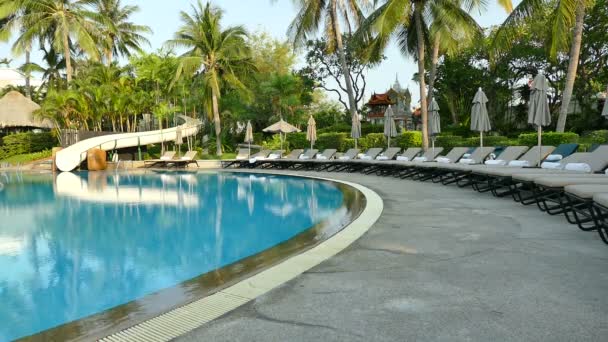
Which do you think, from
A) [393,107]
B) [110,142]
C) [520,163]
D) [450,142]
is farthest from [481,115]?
[393,107]

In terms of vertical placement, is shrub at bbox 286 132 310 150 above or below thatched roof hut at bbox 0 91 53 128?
below

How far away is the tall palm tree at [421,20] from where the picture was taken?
1927cm

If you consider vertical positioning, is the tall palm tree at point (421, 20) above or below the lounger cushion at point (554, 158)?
above

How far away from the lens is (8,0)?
29406 millimetres

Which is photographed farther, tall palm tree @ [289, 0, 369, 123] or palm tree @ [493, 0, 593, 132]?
tall palm tree @ [289, 0, 369, 123]

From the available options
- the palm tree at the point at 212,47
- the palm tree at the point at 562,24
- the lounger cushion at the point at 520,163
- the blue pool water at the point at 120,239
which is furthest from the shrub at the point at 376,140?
the lounger cushion at the point at 520,163

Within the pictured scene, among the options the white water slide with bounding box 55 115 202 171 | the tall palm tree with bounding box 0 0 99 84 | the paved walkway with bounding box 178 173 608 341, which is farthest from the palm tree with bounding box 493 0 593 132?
the tall palm tree with bounding box 0 0 99 84

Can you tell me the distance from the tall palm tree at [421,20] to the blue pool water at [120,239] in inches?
401

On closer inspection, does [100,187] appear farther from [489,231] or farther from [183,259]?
[489,231]

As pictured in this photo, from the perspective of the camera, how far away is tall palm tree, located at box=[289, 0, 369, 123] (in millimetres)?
24156

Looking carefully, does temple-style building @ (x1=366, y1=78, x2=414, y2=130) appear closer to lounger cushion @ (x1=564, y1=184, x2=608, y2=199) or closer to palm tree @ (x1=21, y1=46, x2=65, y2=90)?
palm tree @ (x1=21, y1=46, x2=65, y2=90)

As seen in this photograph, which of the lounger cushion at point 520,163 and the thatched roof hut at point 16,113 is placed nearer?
the lounger cushion at point 520,163

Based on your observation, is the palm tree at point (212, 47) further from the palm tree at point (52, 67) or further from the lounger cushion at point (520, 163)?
the lounger cushion at point (520, 163)

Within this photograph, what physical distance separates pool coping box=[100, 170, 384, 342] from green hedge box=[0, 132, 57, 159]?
32.8m
